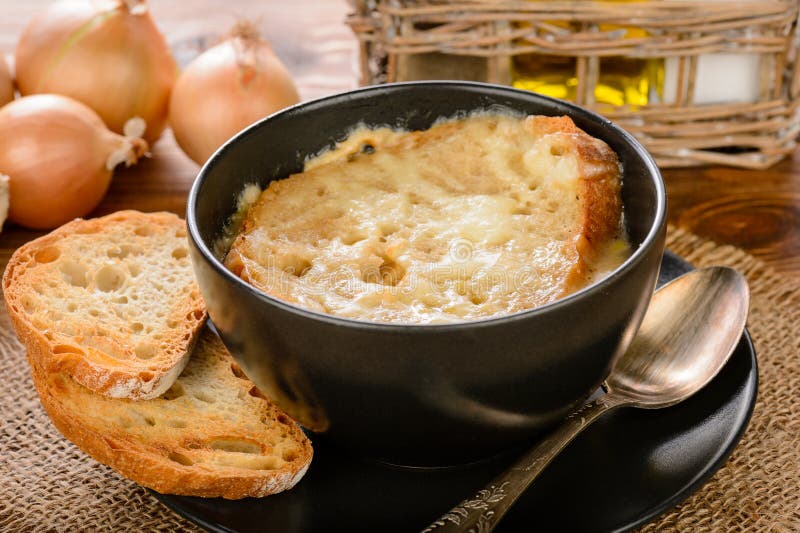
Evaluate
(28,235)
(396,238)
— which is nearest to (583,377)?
(396,238)

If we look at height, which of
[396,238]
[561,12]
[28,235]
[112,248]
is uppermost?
[561,12]

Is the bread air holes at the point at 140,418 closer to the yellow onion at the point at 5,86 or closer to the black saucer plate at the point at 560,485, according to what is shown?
the black saucer plate at the point at 560,485

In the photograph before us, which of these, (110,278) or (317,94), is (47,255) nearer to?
→ (110,278)

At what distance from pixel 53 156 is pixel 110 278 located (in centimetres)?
50

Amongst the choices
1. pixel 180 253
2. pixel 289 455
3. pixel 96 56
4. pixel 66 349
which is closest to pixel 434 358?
pixel 289 455

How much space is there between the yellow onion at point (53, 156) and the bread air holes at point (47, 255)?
0.37 metres

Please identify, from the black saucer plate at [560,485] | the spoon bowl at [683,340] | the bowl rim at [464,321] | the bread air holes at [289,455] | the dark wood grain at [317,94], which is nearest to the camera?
the bowl rim at [464,321]

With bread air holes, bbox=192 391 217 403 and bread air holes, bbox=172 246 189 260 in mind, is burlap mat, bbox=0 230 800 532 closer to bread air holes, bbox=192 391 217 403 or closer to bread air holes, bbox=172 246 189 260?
bread air holes, bbox=192 391 217 403

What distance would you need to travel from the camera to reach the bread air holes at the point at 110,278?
1686mm

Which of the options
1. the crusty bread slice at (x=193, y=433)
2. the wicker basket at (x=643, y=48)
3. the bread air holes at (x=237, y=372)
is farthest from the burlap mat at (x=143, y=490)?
the wicker basket at (x=643, y=48)

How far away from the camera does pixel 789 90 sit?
2.19 m

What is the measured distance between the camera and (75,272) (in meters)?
1.70

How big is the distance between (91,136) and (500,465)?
129cm

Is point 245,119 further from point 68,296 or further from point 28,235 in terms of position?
point 68,296
